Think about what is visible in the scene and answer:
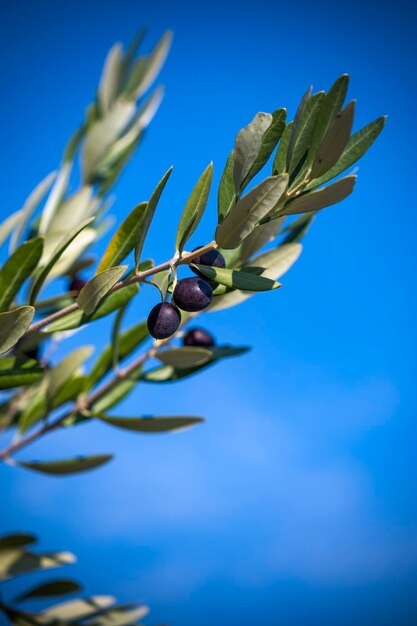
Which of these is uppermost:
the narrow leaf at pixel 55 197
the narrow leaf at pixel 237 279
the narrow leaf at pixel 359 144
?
the narrow leaf at pixel 55 197

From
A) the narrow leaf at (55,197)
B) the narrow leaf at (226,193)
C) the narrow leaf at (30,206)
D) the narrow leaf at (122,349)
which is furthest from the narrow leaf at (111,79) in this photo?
the narrow leaf at (226,193)

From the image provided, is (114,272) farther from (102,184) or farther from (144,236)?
(102,184)

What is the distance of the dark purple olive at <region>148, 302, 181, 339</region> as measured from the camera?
35.5 inches

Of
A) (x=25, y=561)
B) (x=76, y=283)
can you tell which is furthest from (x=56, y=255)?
(x=25, y=561)

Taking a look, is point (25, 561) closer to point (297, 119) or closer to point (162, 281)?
point (162, 281)

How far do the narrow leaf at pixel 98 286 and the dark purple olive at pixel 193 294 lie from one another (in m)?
0.09

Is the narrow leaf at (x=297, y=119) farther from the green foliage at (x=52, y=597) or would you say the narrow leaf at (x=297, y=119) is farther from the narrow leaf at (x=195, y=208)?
the green foliage at (x=52, y=597)

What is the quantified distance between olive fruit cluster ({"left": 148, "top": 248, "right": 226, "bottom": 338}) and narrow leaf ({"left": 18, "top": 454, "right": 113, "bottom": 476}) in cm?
61

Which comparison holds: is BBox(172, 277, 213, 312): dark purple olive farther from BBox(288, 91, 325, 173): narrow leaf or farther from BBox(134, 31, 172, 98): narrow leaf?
BBox(134, 31, 172, 98): narrow leaf

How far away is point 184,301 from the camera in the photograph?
A: 89 centimetres

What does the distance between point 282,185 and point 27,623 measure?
1.34m

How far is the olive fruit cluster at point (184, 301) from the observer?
2.90 feet

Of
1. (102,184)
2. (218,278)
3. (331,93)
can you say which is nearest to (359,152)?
(331,93)

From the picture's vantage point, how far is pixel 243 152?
0.82 m
